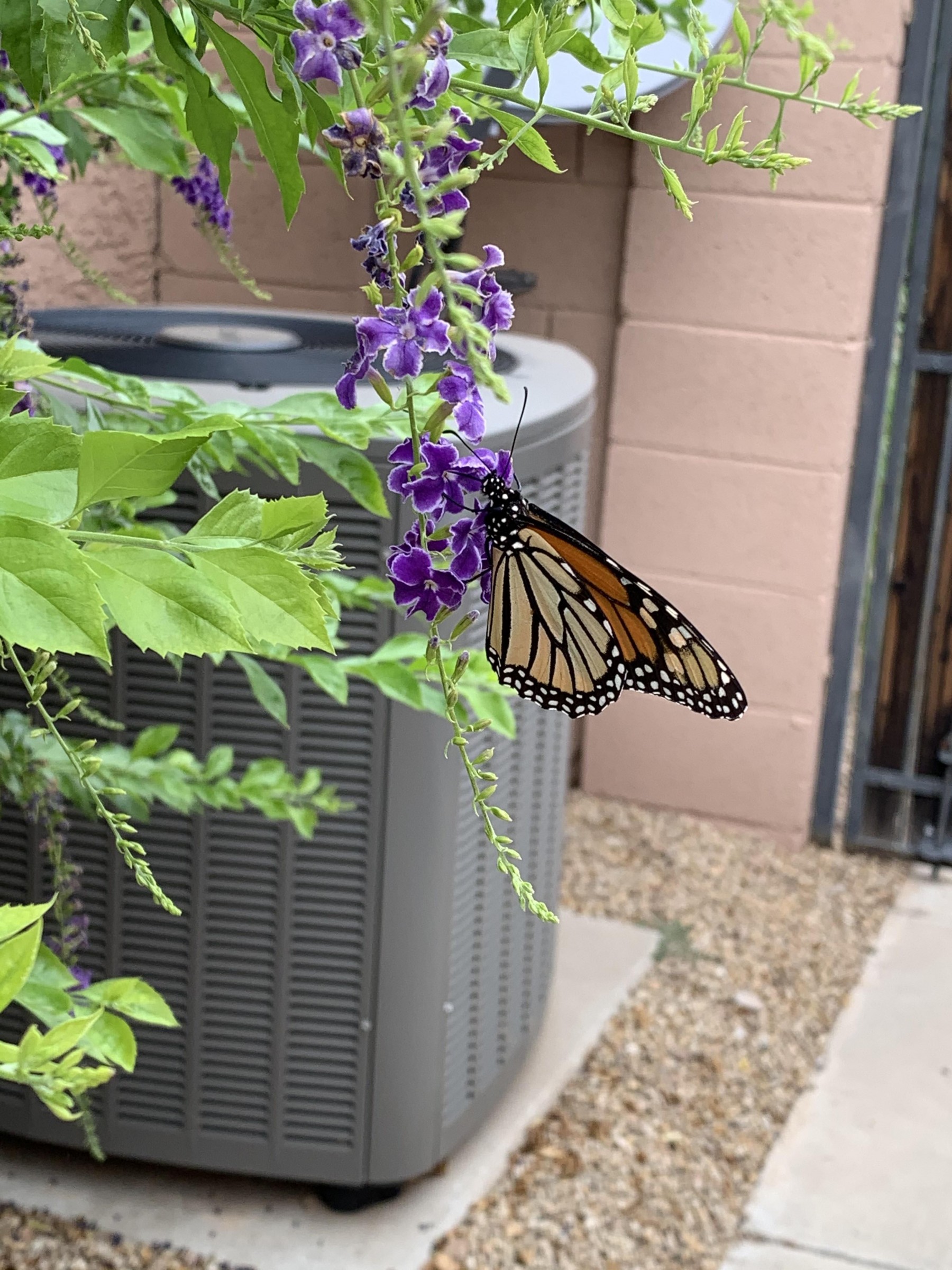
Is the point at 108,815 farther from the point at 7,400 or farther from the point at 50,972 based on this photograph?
the point at 50,972

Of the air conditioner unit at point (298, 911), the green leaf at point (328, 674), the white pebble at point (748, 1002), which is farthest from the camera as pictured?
the white pebble at point (748, 1002)

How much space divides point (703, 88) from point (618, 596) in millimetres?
398

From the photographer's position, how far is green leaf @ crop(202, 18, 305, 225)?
24.0 inches

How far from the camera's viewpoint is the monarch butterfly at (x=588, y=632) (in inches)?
33.9

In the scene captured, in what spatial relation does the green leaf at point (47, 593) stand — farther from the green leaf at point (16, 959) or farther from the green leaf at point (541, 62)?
the green leaf at point (541, 62)

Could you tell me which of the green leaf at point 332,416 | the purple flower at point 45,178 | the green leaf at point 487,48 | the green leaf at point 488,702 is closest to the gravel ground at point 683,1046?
the green leaf at point 488,702

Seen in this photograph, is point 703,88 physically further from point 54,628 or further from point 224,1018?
point 224,1018

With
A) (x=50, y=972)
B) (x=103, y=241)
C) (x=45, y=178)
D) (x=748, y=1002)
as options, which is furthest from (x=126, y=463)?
(x=103, y=241)

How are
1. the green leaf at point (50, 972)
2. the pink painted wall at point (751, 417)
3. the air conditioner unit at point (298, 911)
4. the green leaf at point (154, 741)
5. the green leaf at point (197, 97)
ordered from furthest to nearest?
the pink painted wall at point (751, 417) → the air conditioner unit at point (298, 911) → the green leaf at point (154, 741) → the green leaf at point (50, 972) → the green leaf at point (197, 97)

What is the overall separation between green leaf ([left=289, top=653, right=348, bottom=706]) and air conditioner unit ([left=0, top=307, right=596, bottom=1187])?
0.49 meters

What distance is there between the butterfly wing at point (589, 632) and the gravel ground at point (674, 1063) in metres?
1.43

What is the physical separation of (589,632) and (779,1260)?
5.28 feet

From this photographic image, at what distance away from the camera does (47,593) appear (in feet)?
1.60

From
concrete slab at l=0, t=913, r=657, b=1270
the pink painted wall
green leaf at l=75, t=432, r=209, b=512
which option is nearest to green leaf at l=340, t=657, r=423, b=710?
green leaf at l=75, t=432, r=209, b=512
